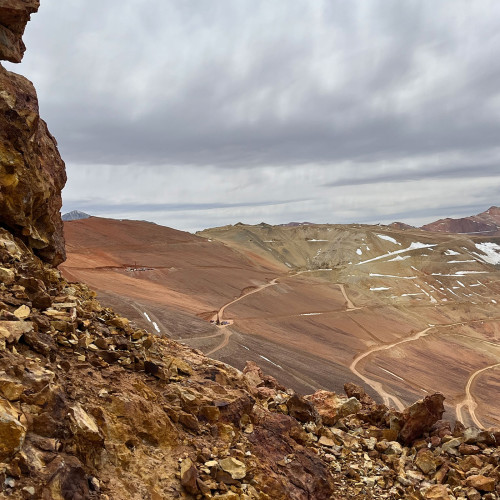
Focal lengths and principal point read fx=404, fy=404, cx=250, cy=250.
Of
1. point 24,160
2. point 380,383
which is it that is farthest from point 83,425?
point 380,383

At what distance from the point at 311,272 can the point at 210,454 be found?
324 ft

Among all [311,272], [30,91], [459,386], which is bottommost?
[459,386]

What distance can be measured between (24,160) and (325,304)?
6200 centimetres

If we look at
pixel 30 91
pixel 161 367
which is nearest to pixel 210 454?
pixel 161 367

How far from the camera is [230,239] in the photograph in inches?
5207

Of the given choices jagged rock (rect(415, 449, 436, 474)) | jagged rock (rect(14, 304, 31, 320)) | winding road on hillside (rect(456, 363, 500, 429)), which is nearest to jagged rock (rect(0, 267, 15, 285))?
jagged rock (rect(14, 304, 31, 320))

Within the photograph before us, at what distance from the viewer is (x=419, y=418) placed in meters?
13.2

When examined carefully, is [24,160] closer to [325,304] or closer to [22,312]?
[22,312]

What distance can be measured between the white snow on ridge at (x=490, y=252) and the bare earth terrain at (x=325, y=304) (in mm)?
1119

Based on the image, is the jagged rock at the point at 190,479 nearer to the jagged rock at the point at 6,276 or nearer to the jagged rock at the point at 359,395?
the jagged rock at the point at 6,276

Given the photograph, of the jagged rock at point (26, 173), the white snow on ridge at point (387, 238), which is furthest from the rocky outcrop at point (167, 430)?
the white snow on ridge at point (387, 238)

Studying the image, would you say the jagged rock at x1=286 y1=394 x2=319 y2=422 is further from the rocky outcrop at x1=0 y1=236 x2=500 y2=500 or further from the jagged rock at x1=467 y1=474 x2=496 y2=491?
the jagged rock at x1=467 y1=474 x2=496 y2=491

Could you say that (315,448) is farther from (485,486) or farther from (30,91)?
(30,91)

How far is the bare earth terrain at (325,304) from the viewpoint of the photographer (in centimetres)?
3562
